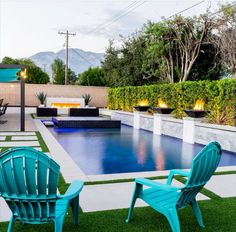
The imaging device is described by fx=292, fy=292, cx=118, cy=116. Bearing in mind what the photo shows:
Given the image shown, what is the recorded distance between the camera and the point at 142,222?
362 centimetres

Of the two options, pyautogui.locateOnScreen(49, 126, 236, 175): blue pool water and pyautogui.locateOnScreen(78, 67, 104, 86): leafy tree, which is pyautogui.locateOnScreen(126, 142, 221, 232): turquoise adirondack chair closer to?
pyautogui.locateOnScreen(49, 126, 236, 175): blue pool water

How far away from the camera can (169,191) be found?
10.7 feet

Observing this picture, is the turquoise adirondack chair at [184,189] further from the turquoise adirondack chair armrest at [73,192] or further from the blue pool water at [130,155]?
the blue pool water at [130,155]

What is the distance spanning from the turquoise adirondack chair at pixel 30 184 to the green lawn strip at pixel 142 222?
24.0 inches

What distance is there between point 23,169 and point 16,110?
77.3 feet

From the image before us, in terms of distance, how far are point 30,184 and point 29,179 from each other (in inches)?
2.0

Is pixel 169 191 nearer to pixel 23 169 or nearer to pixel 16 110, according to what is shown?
pixel 23 169

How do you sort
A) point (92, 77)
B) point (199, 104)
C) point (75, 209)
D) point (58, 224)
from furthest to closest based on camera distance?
1. point (92, 77)
2. point (199, 104)
3. point (75, 209)
4. point (58, 224)

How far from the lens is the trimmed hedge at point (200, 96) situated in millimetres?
10086

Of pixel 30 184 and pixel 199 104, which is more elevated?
pixel 199 104

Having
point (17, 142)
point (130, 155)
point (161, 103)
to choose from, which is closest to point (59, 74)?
point (161, 103)

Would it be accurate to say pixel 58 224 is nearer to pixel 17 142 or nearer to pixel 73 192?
pixel 73 192

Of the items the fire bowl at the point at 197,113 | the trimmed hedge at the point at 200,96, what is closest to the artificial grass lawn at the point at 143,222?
the trimmed hedge at the point at 200,96

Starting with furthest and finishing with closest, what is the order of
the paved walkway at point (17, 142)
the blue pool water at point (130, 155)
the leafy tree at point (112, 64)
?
the leafy tree at point (112, 64) → the paved walkway at point (17, 142) → the blue pool water at point (130, 155)
